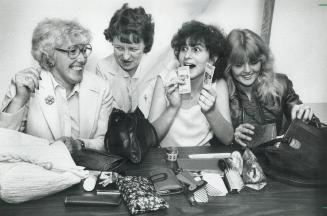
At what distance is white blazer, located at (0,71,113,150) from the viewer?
192 cm

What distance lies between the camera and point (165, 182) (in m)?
1.58

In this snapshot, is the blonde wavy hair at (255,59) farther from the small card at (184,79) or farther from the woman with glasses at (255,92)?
the small card at (184,79)

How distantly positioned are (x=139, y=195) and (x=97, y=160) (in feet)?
1.26

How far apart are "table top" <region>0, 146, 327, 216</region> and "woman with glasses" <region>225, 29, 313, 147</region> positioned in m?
0.63

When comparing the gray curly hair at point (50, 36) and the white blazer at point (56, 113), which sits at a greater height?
the gray curly hair at point (50, 36)

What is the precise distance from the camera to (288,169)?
1719mm

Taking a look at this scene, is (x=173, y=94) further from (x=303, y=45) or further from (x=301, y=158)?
(x=303, y=45)

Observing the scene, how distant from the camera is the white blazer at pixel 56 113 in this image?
1.92m

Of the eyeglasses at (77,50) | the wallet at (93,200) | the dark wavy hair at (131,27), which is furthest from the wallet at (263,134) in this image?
the eyeglasses at (77,50)

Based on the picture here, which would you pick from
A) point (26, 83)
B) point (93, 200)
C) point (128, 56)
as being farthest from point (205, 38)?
point (93, 200)

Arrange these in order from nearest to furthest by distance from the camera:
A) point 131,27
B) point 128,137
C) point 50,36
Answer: point 128,137 < point 50,36 < point 131,27

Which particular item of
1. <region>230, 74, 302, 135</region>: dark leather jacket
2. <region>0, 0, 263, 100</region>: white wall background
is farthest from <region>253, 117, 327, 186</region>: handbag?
<region>0, 0, 263, 100</region>: white wall background

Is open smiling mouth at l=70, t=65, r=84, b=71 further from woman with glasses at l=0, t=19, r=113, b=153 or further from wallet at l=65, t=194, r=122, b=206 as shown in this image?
wallet at l=65, t=194, r=122, b=206

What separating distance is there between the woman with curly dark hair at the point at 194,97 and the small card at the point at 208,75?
2 centimetres
